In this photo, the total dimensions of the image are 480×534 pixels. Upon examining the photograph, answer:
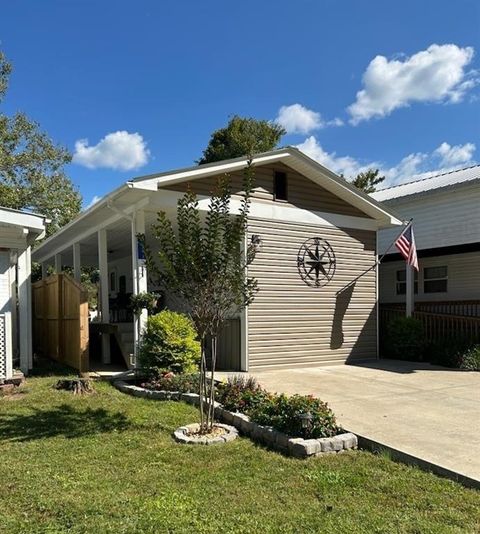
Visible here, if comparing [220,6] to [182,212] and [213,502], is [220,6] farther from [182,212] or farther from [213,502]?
[213,502]

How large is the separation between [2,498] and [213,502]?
1.64 meters

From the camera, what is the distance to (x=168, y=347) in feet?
26.9

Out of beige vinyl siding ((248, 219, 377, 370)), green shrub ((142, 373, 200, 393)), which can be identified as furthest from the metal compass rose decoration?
green shrub ((142, 373, 200, 393))

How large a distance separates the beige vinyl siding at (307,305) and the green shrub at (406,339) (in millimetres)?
549

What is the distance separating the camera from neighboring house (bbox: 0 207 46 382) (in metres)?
8.47

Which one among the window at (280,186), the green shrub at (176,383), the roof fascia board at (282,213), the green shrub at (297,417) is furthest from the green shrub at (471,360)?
the green shrub at (297,417)

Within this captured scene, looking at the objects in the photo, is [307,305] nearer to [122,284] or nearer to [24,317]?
[24,317]

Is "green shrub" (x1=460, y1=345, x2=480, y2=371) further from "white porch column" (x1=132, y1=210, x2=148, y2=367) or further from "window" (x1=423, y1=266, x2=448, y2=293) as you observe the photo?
"white porch column" (x1=132, y1=210, x2=148, y2=367)

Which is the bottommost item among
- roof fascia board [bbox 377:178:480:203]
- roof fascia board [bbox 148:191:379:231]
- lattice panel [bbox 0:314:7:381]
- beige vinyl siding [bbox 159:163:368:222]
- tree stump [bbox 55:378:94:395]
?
tree stump [bbox 55:378:94:395]

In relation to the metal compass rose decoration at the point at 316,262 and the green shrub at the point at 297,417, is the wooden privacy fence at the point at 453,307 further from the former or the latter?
the green shrub at the point at 297,417

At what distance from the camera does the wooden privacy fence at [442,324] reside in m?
11.6

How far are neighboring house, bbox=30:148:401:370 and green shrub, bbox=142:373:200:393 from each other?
1.33 meters

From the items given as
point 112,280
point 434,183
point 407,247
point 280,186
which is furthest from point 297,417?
point 112,280

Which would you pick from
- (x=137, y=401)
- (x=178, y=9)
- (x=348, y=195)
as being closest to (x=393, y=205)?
(x=348, y=195)
